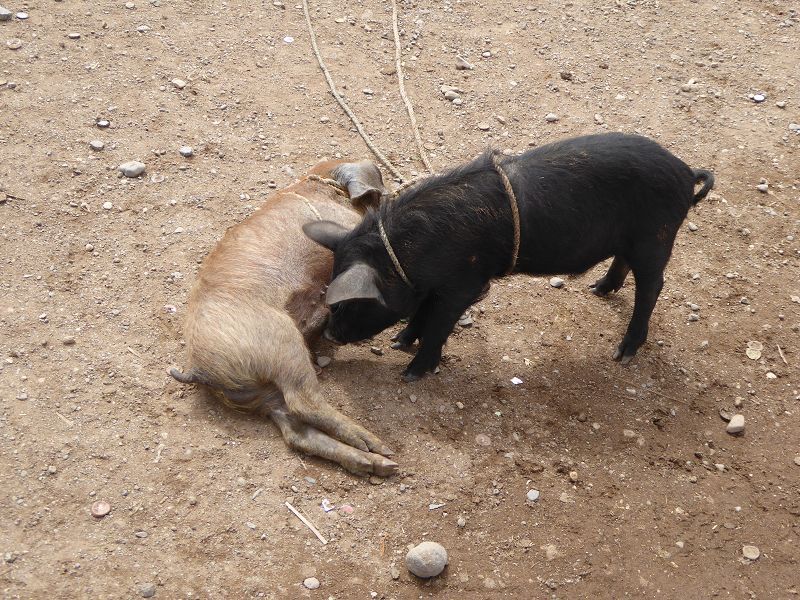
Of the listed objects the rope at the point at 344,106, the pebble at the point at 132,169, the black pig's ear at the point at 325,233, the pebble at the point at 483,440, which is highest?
the black pig's ear at the point at 325,233

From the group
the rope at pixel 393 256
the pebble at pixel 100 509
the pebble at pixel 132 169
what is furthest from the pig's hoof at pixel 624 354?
the pebble at pixel 132 169

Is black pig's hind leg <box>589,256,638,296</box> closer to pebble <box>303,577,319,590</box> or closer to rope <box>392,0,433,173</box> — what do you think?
rope <box>392,0,433,173</box>

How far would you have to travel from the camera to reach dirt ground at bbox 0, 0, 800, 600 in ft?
11.9

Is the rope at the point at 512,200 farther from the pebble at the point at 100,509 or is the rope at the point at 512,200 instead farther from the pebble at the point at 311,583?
the pebble at the point at 100,509

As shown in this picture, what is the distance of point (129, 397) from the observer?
4.13 m

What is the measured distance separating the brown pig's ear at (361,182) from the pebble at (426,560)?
2.14m

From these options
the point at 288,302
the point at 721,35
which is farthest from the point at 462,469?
the point at 721,35

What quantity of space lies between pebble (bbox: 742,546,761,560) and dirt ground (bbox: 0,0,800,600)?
38 millimetres

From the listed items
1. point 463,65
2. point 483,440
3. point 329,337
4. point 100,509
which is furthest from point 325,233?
point 463,65

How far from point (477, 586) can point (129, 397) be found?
1925 mm

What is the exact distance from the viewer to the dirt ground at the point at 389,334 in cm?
363

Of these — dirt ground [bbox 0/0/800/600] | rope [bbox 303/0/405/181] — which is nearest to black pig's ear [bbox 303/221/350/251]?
dirt ground [bbox 0/0/800/600]

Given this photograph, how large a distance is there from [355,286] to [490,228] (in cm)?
75

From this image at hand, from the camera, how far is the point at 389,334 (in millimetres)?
4930
